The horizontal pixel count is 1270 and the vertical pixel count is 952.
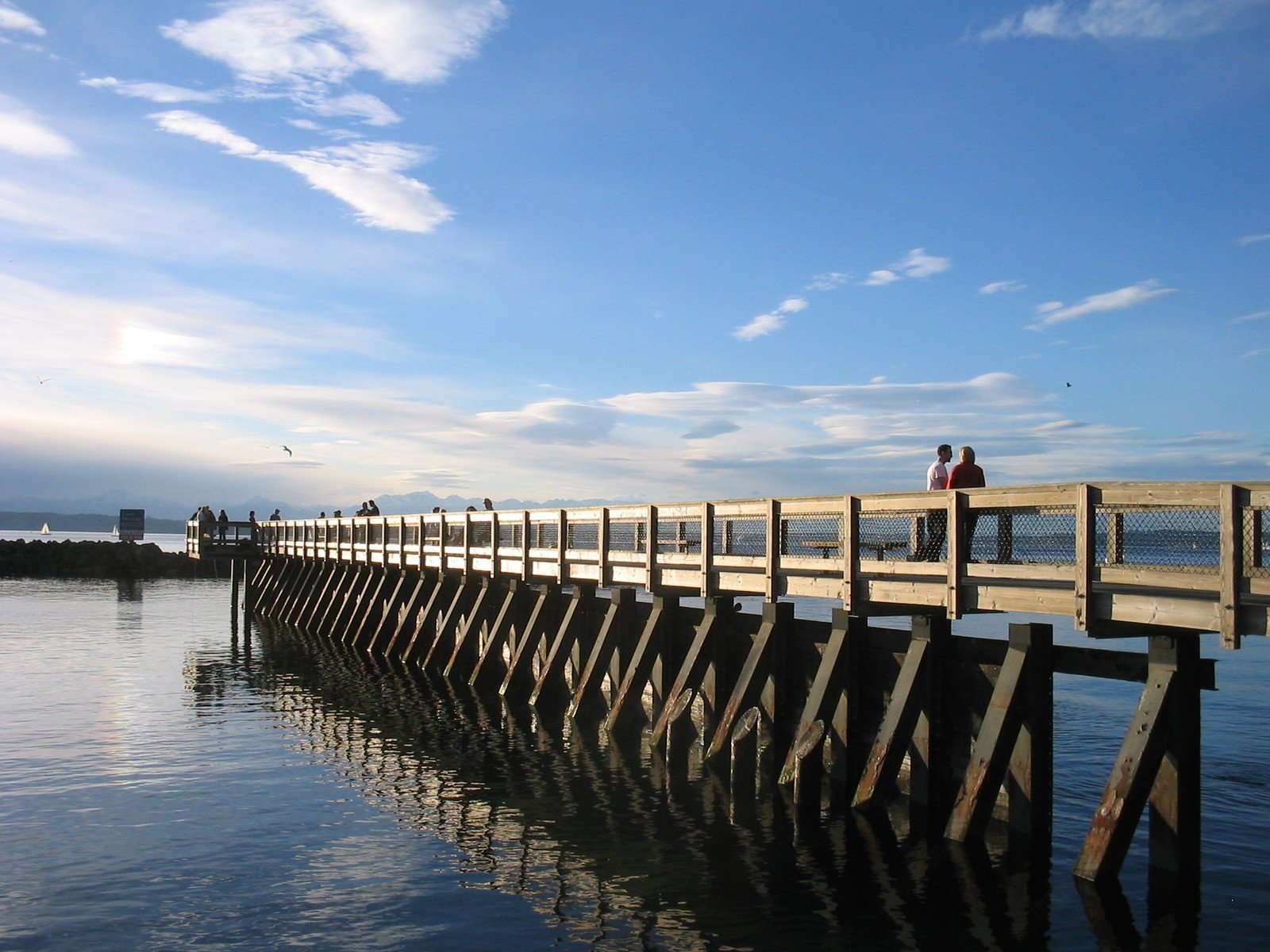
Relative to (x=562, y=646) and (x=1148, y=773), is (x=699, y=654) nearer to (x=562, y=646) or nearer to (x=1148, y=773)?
(x=562, y=646)

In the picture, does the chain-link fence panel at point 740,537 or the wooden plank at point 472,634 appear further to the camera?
the wooden plank at point 472,634

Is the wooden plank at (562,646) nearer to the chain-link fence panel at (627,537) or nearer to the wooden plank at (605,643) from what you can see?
the wooden plank at (605,643)

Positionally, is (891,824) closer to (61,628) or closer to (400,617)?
(400,617)

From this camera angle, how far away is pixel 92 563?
8006cm

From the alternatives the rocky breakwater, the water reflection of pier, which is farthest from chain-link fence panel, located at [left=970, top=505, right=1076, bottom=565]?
the rocky breakwater

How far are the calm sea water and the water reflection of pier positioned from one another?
38 millimetres

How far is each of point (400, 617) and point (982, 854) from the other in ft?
67.4

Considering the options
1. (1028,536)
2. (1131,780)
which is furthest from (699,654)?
(1131,780)

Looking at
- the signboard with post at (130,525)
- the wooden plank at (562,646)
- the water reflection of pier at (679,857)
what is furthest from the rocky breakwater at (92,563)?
the water reflection of pier at (679,857)

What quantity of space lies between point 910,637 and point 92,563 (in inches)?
3085

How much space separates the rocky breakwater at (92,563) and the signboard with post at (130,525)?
341 cm

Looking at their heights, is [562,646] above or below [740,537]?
below

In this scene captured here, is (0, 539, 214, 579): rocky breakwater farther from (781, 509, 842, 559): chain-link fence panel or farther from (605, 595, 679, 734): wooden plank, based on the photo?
(781, 509, 842, 559): chain-link fence panel

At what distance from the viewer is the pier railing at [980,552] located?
30.9 feet
